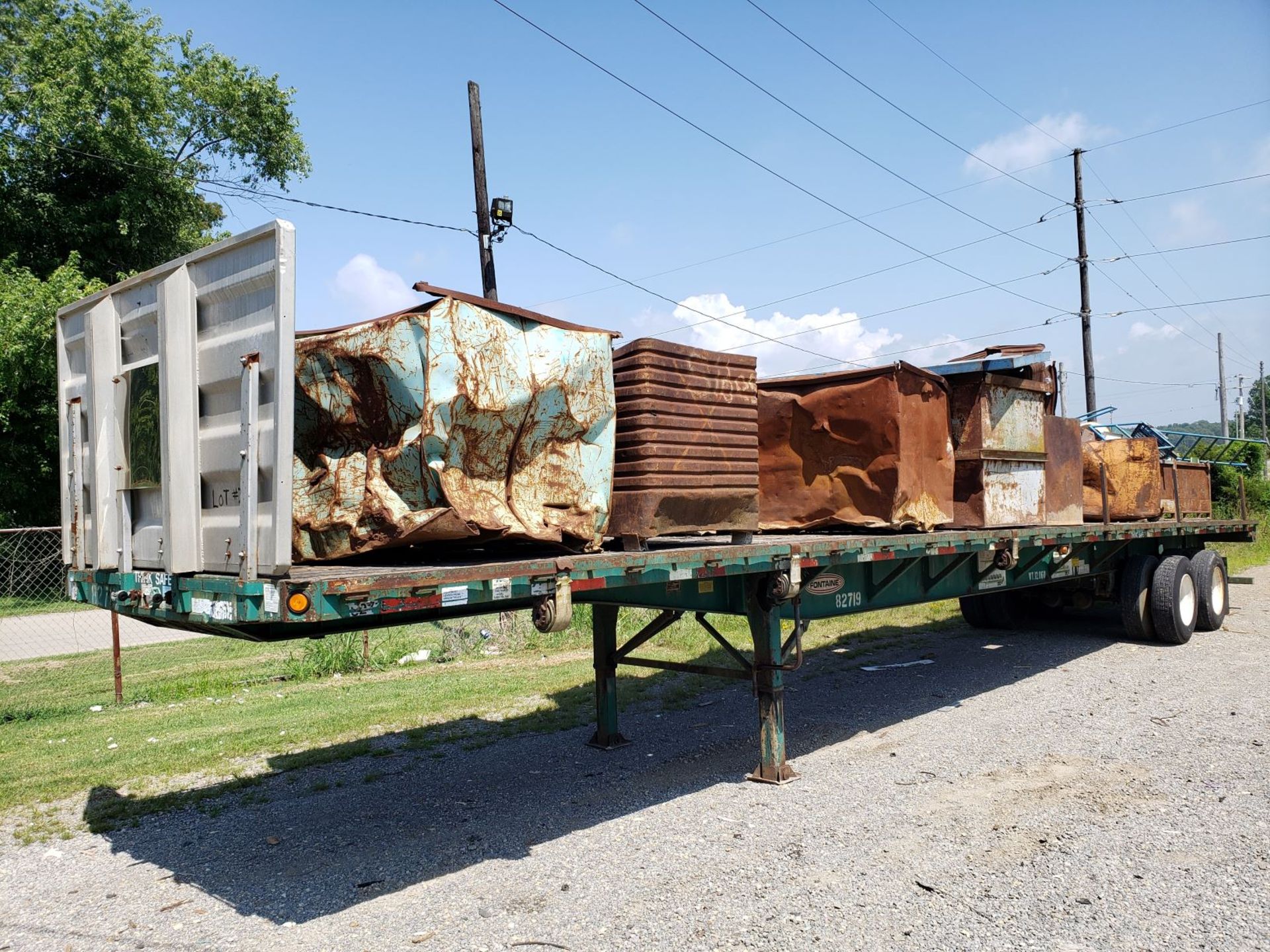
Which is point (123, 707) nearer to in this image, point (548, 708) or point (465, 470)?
point (548, 708)

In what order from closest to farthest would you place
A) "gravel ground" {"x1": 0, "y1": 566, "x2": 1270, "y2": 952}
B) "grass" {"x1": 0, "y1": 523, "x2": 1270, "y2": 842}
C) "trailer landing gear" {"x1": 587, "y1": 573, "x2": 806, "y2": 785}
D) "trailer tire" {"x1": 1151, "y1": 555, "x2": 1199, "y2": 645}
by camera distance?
"gravel ground" {"x1": 0, "y1": 566, "x2": 1270, "y2": 952}, "trailer landing gear" {"x1": 587, "y1": 573, "x2": 806, "y2": 785}, "grass" {"x1": 0, "y1": 523, "x2": 1270, "y2": 842}, "trailer tire" {"x1": 1151, "y1": 555, "x2": 1199, "y2": 645}

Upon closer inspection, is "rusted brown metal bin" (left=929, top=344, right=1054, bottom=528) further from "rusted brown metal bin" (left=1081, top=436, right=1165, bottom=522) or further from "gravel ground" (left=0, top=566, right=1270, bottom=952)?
"rusted brown metal bin" (left=1081, top=436, right=1165, bottom=522)

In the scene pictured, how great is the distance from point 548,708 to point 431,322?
4905 mm

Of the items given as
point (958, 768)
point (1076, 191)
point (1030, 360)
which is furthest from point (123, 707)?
point (1076, 191)

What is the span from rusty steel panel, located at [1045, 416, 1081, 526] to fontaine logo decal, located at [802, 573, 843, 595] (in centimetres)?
332

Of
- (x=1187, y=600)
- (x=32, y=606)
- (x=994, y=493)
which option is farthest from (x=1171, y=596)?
(x=32, y=606)

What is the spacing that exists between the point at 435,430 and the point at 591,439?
40.9 inches

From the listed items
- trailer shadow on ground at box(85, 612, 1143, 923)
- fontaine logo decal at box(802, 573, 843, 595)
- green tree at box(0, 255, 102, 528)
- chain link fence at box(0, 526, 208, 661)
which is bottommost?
trailer shadow on ground at box(85, 612, 1143, 923)

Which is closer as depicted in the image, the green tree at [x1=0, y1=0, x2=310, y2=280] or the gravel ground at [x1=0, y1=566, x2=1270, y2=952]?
the gravel ground at [x1=0, y1=566, x2=1270, y2=952]

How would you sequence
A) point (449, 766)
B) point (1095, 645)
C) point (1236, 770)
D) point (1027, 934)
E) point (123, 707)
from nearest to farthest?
point (1027, 934), point (1236, 770), point (449, 766), point (123, 707), point (1095, 645)

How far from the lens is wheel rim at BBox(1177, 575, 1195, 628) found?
36.2ft

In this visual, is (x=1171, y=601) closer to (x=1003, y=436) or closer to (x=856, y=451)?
(x=1003, y=436)

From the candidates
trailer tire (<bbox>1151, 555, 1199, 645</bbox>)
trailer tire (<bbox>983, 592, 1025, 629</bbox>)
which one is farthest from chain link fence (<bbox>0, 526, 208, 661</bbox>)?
trailer tire (<bbox>1151, 555, 1199, 645</bbox>)

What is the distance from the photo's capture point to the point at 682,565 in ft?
16.3
